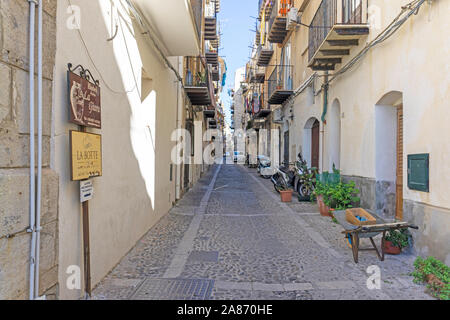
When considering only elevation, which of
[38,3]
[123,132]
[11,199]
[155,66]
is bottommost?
[11,199]

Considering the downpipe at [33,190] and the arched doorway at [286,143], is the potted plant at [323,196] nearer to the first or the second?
the downpipe at [33,190]


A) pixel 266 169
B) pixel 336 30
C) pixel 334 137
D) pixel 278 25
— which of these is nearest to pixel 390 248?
pixel 336 30

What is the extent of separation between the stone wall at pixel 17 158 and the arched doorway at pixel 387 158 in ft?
19.0

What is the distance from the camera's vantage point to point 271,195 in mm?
11727

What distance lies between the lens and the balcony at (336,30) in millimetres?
6832

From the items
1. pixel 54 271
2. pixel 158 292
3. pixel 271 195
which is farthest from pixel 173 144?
Result: pixel 54 271

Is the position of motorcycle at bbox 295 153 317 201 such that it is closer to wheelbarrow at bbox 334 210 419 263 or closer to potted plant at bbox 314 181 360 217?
potted plant at bbox 314 181 360 217

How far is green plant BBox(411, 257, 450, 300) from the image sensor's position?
11.7 feet

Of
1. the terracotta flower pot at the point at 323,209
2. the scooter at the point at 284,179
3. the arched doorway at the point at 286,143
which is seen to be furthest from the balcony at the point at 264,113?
the terracotta flower pot at the point at 323,209

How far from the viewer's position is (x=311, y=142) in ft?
42.2

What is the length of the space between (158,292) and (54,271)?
122 centimetres

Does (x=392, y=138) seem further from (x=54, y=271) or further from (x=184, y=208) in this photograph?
(x=54, y=271)

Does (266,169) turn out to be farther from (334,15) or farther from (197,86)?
(334,15)

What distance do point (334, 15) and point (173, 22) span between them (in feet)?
12.2
